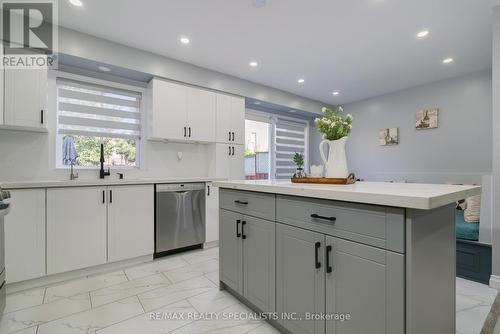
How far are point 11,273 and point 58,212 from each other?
0.60m

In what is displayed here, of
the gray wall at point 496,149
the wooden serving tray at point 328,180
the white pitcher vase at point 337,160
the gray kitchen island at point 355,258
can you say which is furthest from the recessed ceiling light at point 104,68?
the gray wall at point 496,149

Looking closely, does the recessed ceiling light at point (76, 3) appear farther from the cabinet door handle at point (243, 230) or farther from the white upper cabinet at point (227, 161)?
the cabinet door handle at point (243, 230)

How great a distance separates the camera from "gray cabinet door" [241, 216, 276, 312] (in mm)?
1606

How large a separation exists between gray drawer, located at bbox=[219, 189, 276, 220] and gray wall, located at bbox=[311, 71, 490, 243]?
138 inches

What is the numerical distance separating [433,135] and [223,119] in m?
3.70

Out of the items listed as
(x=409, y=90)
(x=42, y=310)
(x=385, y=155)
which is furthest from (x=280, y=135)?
(x=42, y=310)

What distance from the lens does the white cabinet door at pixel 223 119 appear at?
3.80 m

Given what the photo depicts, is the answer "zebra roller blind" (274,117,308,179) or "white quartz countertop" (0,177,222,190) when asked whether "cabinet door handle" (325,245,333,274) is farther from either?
"zebra roller blind" (274,117,308,179)

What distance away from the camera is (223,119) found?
3.85 m

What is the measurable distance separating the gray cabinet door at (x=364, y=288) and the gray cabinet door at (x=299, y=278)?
55 millimetres

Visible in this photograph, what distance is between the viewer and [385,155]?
16.0ft

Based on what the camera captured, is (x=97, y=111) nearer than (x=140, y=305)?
No

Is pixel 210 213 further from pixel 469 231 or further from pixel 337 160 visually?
pixel 469 231

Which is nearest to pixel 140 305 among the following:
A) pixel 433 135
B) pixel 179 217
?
pixel 179 217
